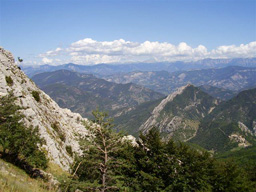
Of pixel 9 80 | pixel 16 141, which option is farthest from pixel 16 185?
pixel 9 80

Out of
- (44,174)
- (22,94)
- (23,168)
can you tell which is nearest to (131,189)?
(44,174)

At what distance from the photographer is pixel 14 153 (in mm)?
29859

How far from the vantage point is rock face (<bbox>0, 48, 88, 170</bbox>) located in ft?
139

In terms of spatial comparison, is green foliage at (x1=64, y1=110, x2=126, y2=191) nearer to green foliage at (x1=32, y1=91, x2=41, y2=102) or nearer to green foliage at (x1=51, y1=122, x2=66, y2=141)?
green foliage at (x1=51, y1=122, x2=66, y2=141)

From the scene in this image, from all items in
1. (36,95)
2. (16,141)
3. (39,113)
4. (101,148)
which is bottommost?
(101,148)

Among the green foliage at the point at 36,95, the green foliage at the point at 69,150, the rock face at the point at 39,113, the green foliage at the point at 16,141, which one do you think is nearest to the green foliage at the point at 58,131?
the rock face at the point at 39,113

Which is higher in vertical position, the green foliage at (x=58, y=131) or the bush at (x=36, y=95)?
the bush at (x=36, y=95)

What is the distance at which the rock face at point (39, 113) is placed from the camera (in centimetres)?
4238

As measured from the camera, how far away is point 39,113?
53.4 metres

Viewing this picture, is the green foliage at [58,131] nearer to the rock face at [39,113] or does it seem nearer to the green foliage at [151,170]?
the rock face at [39,113]

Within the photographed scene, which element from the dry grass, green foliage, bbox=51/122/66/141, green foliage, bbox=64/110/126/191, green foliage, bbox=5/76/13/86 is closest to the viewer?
the dry grass

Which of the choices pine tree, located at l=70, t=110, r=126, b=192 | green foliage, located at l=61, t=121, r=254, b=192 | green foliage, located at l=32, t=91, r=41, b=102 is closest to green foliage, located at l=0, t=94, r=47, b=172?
green foliage, located at l=61, t=121, r=254, b=192

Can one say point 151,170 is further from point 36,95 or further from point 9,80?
point 36,95

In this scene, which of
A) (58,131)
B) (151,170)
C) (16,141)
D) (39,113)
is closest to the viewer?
(16,141)
